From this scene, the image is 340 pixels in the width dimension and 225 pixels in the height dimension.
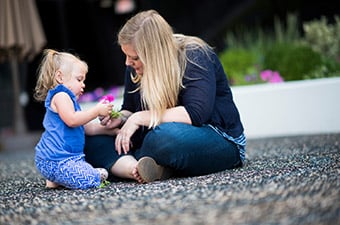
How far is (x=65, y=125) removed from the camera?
3.42 meters

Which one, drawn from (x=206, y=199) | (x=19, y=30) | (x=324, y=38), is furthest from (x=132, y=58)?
(x=324, y=38)

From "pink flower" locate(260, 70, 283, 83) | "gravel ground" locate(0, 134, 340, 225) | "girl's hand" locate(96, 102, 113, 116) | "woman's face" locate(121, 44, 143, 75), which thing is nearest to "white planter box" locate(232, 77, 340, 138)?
"pink flower" locate(260, 70, 283, 83)

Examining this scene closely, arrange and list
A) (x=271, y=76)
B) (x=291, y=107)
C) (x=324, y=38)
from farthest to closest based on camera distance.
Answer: (x=324, y=38), (x=271, y=76), (x=291, y=107)

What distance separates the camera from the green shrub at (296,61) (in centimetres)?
676

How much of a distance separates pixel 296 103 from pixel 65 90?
3.36 metres

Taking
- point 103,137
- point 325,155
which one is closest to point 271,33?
point 325,155

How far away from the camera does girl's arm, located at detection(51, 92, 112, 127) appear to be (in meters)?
3.31

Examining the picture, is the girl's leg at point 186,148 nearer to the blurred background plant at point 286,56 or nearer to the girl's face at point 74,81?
the girl's face at point 74,81

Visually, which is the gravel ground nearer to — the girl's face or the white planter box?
the girl's face

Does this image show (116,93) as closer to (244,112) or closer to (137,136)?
(244,112)

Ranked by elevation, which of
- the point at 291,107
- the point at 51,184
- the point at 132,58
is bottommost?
the point at 291,107

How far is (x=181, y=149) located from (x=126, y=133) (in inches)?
11.5

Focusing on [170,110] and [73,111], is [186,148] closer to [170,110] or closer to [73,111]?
[170,110]

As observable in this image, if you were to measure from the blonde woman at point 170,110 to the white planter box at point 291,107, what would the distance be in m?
2.84
